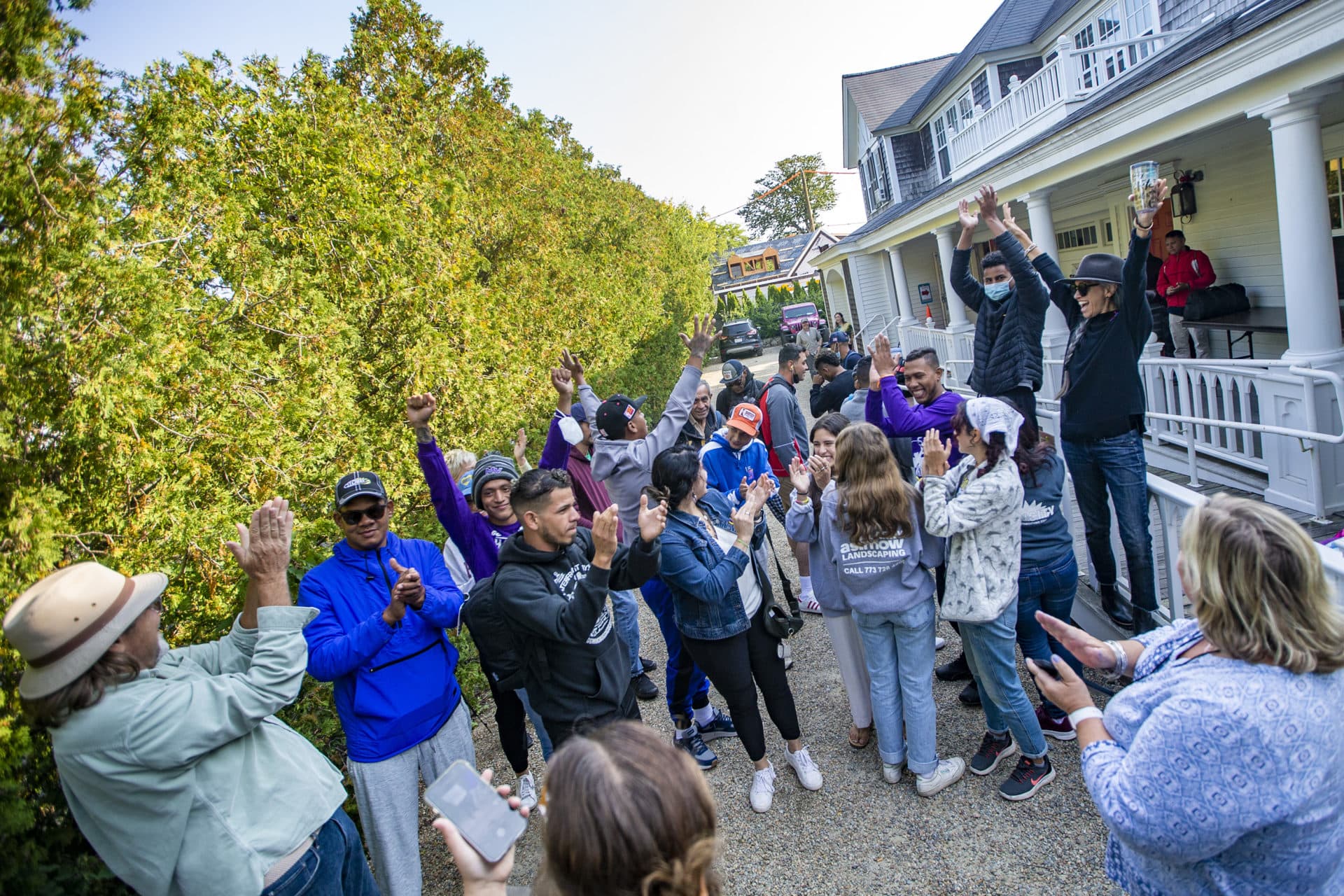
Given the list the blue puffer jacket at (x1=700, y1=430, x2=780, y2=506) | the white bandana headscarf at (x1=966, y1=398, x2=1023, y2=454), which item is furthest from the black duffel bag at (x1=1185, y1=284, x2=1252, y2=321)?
the white bandana headscarf at (x1=966, y1=398, x2=1023, y2=454)

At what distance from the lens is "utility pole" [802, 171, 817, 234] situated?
76.2 m

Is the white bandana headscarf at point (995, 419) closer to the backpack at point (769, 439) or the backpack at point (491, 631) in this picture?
Answer: the backpack at point (491, 631)

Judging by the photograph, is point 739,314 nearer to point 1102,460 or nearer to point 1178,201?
point 1178,201

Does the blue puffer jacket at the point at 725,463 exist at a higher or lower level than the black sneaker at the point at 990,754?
higher

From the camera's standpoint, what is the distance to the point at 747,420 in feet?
16.0

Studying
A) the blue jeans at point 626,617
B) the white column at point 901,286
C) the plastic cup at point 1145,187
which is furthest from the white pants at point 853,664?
the white column at point 901,286

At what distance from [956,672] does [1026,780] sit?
1.12 metres

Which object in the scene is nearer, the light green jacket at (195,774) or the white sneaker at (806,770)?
the light green jacket at (195,774)

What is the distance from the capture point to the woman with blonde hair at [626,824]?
1212 millimetres

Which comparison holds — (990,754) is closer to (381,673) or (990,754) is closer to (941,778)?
(941,778)

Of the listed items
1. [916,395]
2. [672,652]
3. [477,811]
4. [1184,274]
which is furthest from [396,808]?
[1184,274]

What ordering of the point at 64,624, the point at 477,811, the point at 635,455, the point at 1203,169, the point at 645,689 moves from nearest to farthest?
the point at 477,811 < the point at 64,624 < the point at 635,455 < the point at 645,689 < the point at 1203,169

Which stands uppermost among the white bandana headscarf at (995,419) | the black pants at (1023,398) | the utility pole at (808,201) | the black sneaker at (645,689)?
the utility pole at (808,201)

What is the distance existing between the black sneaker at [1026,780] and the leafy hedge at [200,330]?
10.8 ft
